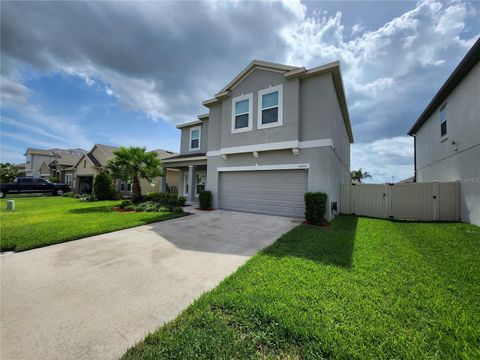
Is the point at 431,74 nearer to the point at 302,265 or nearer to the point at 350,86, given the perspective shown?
the point at 350,86

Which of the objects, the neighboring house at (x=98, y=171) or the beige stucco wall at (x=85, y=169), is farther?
the beige stucco wall at (x=85, y=169)

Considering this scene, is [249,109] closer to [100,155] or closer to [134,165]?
[134,165]

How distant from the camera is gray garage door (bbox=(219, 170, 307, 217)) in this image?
9078 millimetres

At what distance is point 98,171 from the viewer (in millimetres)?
20828

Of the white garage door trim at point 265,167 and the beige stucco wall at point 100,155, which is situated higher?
the beige stucco wall at point 100,155

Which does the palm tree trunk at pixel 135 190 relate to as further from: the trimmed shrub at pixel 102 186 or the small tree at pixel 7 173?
the small tree at pixel 7 173

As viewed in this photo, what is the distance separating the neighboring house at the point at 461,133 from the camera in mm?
7293

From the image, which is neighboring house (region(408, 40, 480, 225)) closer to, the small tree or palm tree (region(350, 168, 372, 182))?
palm tree (region(350, 168, 372, 182))

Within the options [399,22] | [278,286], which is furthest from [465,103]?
[278,286]

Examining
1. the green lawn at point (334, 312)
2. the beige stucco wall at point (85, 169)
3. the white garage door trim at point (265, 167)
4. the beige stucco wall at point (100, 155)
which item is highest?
the beige stucco wall at point (100, 155)

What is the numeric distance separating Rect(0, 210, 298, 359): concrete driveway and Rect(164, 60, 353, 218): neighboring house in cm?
408

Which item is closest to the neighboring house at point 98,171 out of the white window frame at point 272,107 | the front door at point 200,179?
the front door at point 200,179

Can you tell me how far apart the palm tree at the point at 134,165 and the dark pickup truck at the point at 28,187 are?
14155 millimetres

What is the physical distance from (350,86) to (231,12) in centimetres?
787
